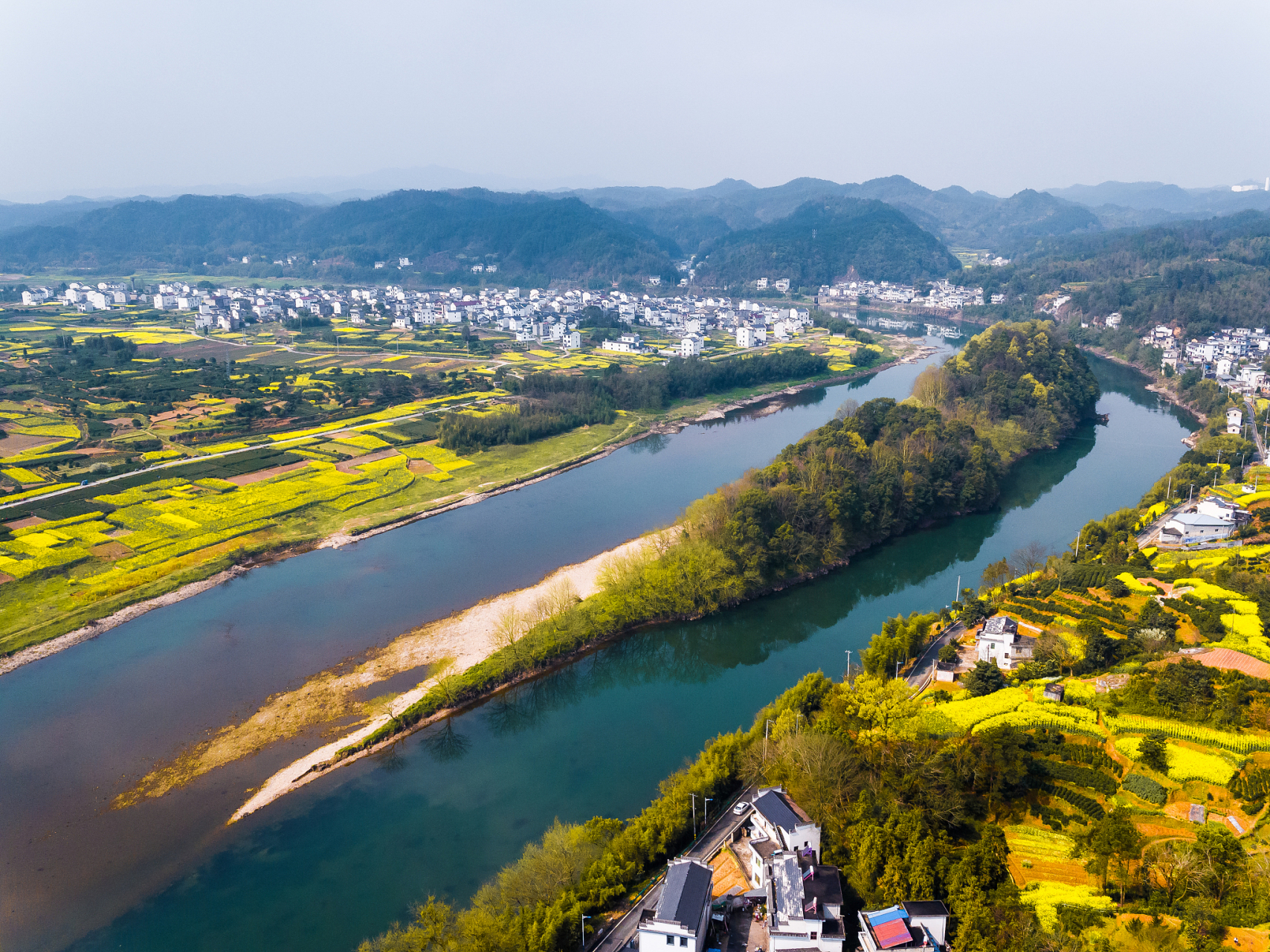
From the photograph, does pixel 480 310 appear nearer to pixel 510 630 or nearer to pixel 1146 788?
pixel 510 630

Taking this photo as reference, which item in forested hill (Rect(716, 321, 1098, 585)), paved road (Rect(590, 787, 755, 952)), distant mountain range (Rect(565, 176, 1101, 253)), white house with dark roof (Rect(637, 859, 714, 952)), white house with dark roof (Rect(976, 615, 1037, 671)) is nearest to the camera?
white house with dark roof (Rect(637, 859, 714, 952))

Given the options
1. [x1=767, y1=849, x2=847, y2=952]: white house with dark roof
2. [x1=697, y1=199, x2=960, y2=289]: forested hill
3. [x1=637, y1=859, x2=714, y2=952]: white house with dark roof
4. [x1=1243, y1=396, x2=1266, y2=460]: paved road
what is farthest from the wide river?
[x1=697, y1=199, x2=960, y2=289]: forested hill

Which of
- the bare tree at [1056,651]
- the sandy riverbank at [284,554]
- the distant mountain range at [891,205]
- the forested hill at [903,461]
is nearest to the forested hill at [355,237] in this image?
the distant mountain range at [891,205]

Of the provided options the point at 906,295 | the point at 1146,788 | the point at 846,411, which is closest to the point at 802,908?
the point at 1146,788

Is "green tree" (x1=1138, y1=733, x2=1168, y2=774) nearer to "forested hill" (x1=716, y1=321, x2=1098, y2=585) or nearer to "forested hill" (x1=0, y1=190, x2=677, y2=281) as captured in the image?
"forested hill" (x1=716, y1=321, x2=1098, y2=585)

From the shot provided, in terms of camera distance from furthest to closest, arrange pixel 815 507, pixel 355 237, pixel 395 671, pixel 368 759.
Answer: pixel 355 237
pixel 815 507
pixel 395 671
pixel 368 759

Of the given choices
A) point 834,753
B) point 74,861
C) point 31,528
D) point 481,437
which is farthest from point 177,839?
point 481,437
